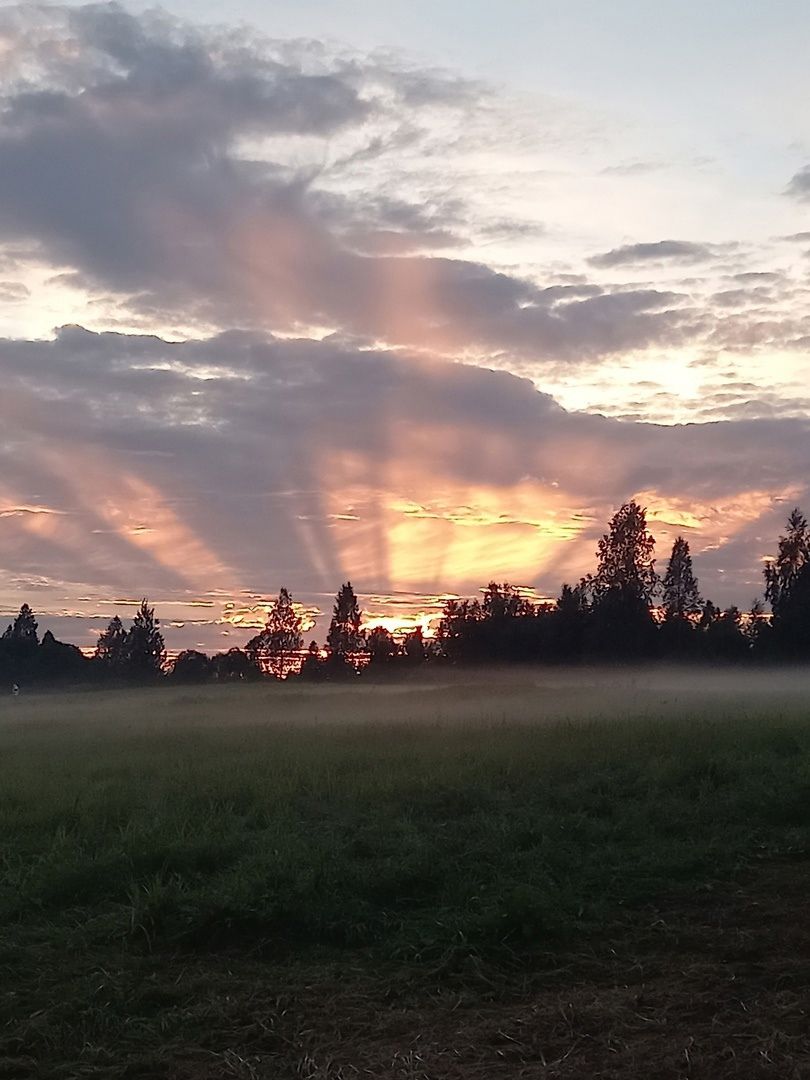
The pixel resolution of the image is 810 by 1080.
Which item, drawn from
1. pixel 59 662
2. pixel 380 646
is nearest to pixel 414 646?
pixel 380 646

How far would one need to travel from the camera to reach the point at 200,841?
10.2 meters

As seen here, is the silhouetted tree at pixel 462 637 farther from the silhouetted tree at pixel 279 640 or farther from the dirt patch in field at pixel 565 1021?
the dirt patch in field at pixel 565 1021

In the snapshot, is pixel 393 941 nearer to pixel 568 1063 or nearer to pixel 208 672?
pixel 568 1063

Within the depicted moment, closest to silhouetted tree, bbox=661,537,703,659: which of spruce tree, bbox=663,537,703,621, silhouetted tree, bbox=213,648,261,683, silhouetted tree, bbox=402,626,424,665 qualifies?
spruce tree, bbox=663,537,703,621

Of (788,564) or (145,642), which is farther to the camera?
(145,642)

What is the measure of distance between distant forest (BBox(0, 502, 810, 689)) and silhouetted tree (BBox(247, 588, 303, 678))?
0.49ft

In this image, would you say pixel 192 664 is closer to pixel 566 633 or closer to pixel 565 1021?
pixel 566 633

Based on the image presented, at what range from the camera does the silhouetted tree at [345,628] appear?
104500 mm

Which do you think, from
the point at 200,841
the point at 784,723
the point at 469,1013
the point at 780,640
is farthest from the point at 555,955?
the point at 780,640

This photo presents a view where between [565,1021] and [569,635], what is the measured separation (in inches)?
2690

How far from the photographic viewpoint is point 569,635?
73.6m

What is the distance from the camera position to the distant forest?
7125 centimetres

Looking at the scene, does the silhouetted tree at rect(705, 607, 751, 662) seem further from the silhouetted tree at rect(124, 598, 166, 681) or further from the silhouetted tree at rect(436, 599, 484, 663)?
the silhouetted tree at rect(124, 598, 166, 681)

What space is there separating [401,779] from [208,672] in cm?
9693
